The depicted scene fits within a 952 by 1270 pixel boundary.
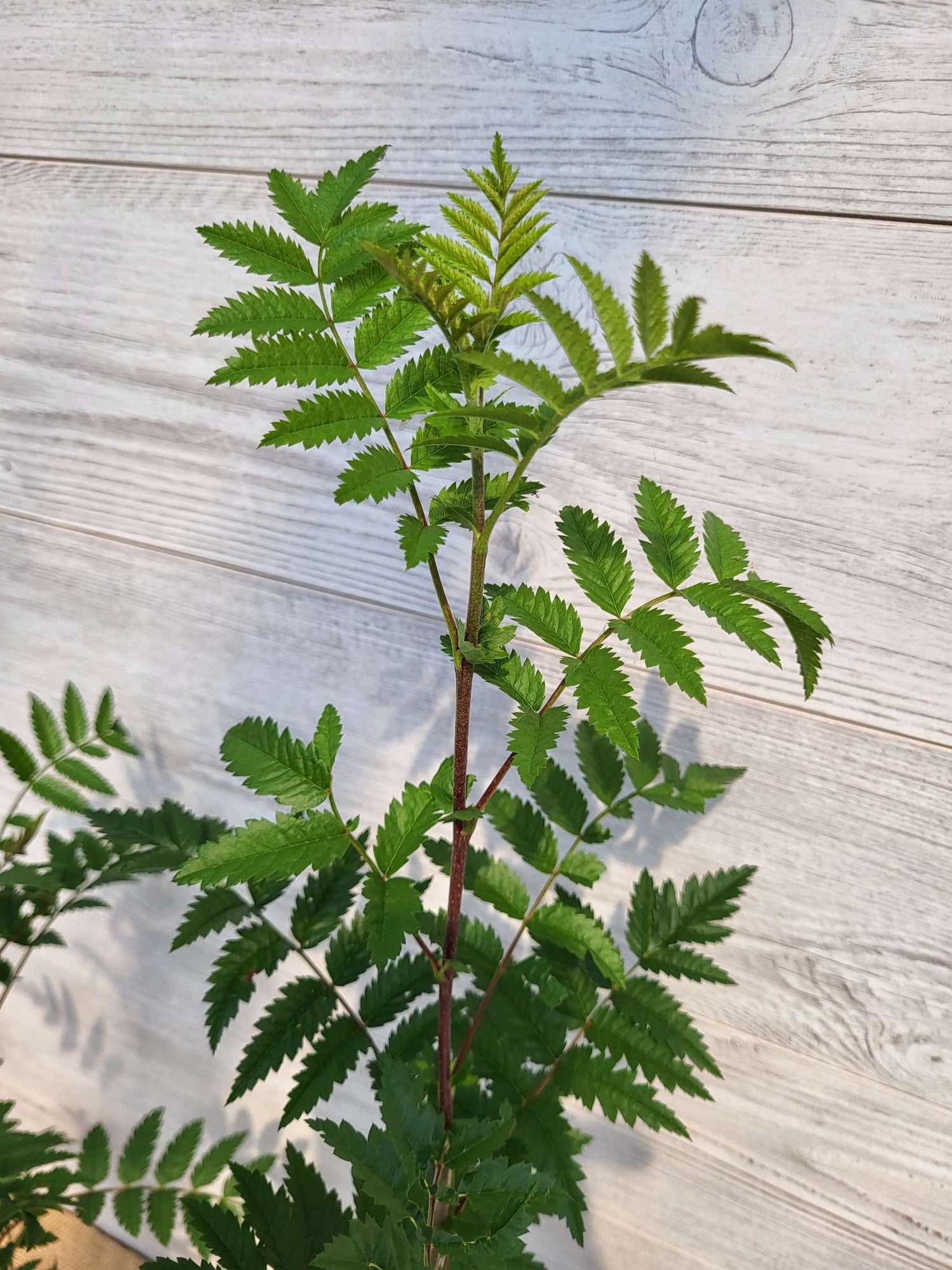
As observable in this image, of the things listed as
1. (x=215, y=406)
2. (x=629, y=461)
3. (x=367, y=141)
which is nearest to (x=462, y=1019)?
(x=629, y=461)

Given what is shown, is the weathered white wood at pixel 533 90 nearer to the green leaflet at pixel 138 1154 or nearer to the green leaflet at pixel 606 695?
the green leaflet at pixel 606 695

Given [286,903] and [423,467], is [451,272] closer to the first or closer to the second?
[423,467]

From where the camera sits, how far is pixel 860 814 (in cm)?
73

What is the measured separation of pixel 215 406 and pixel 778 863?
0.70m

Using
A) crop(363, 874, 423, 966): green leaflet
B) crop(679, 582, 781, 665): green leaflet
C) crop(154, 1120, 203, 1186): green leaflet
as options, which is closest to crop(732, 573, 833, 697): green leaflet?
crop(679, 582, 781, 665): green leaflet

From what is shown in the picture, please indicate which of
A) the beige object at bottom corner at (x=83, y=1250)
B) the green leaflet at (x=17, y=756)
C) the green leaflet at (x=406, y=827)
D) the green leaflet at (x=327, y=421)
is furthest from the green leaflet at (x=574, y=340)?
the beige object at bottom corner at (x=83, y=1250)

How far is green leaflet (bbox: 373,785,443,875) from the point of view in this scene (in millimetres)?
471

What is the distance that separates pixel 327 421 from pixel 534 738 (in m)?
0.17

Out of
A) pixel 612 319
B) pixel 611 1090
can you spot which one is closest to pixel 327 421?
pixel 612 319

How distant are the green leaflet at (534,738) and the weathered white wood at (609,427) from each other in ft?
1.20

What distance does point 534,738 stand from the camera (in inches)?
15.6

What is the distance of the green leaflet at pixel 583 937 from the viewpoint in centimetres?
53

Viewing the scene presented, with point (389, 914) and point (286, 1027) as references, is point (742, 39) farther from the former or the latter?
point (286, 1027)

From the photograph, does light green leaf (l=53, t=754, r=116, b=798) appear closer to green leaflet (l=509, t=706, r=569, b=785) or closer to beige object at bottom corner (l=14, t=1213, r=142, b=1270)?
green leaflet (l=509, t=706, r=569, b=785)
